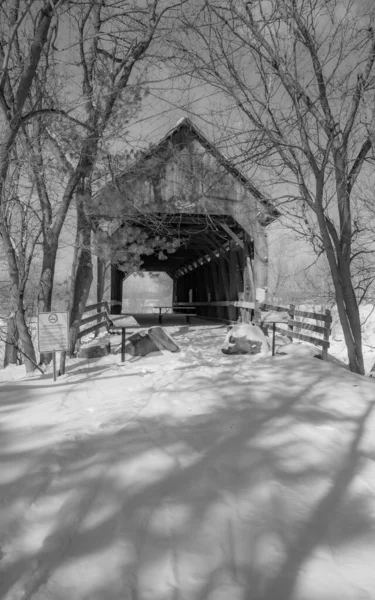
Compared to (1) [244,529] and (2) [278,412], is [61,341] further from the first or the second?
(1) [244,529]

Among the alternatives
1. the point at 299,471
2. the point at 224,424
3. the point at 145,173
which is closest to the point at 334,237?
the point at 145,173

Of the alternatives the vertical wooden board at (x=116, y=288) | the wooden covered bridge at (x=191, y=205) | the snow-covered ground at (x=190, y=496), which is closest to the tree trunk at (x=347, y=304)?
the wooden covered bridge at (x=191, y=205)

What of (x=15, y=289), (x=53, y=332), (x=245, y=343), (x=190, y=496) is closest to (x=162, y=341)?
(x=245, y=343)

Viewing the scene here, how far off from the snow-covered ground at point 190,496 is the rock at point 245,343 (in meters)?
3.44

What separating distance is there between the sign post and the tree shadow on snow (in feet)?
7.37

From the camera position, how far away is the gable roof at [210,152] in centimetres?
671

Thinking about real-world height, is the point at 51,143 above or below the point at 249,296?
above

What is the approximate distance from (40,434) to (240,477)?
1.59 m

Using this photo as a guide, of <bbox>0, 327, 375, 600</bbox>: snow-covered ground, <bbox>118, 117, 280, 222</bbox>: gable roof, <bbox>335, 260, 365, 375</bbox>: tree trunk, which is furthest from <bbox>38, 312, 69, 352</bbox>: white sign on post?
<bbox>335, 260, 365, 375</bbox>: tree trunk

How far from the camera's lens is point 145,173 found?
8594mm

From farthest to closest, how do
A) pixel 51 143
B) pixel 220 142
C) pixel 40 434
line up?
1. pixel 51 143
2. pixel 220 142
3. pixel 40 434

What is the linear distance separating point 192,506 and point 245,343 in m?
5.89

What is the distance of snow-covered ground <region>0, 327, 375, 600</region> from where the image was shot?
1.84 metres

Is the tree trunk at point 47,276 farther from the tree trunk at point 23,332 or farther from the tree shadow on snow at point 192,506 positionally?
the tree shadow on snow at point 192,506
